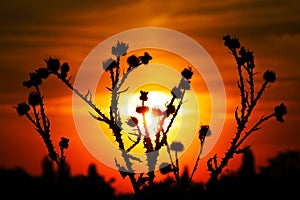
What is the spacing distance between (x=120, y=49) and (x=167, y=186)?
2185mm

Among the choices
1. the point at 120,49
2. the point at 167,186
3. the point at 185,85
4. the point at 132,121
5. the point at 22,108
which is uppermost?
the point at 120,49

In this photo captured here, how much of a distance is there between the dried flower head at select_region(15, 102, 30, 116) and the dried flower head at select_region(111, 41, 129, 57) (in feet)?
5.25

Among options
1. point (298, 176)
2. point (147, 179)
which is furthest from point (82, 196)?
point (298, 176)

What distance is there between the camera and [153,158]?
11914 mm

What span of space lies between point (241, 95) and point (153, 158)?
1.64 metres

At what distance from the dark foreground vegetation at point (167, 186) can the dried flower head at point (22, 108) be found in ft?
3.41

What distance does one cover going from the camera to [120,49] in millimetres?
12141

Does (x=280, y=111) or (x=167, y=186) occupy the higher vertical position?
(x=280, y=111)

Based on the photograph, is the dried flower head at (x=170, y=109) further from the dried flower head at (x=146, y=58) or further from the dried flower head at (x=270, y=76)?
the dried flower head at (x=270, y=76)

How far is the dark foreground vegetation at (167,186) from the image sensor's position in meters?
11.9

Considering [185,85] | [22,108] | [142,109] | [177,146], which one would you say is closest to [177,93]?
[185,85]

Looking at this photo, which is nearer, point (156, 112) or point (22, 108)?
point (156, 112)

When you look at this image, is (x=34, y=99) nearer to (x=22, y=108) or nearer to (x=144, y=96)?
(x=22, y=108)

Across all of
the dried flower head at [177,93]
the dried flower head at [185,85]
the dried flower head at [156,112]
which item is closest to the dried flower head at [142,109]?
the dried flower head at [156,112]
